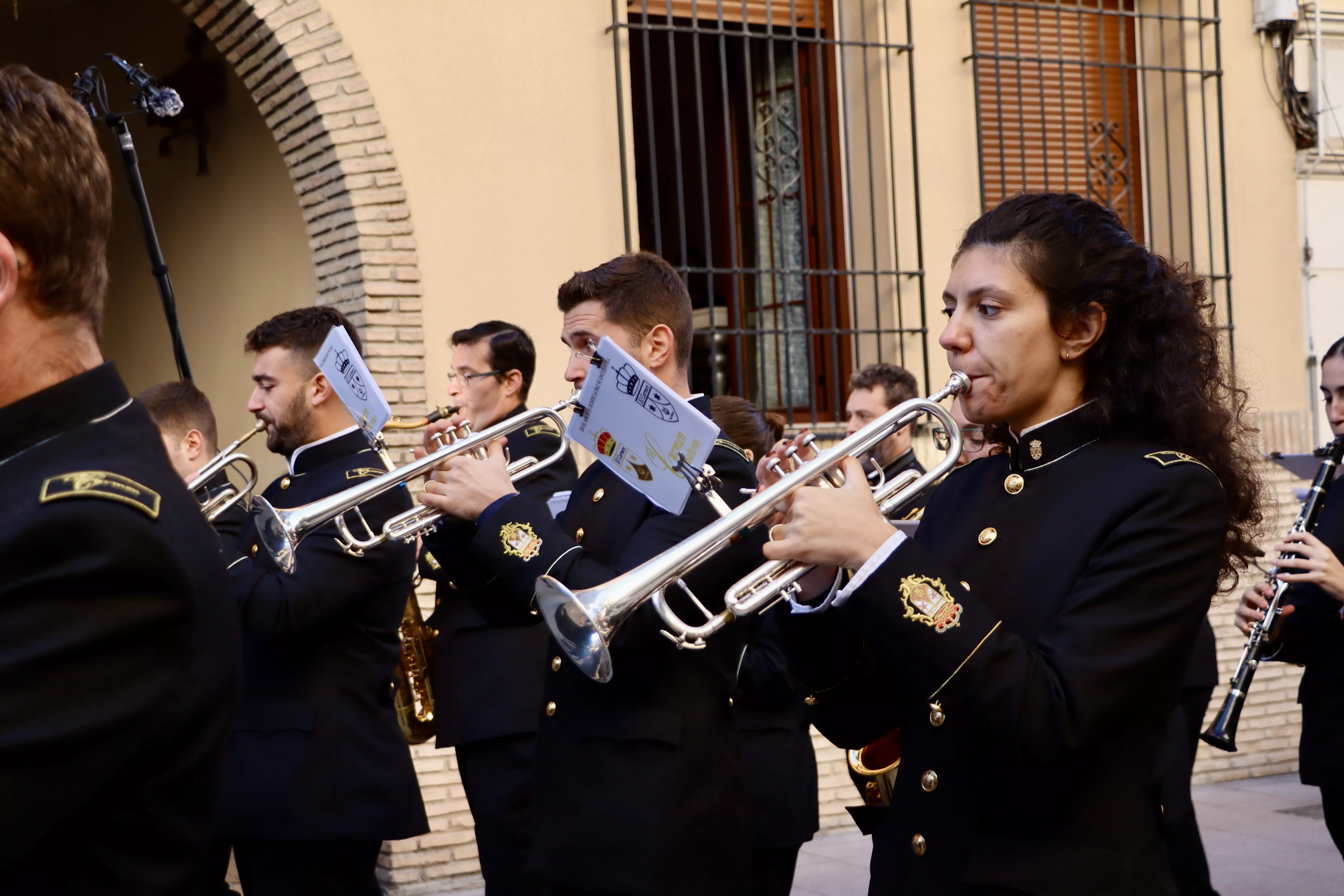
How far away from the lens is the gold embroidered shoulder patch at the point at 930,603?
1854 mm

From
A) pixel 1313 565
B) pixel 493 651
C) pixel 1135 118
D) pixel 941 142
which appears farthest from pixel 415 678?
pixel 1135 118

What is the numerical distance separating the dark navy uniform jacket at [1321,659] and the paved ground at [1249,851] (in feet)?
5.39

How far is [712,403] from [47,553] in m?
3.18

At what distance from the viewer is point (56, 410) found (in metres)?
1.31

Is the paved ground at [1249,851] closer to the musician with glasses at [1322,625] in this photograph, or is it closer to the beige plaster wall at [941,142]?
the musician with glasses at [1322,625]

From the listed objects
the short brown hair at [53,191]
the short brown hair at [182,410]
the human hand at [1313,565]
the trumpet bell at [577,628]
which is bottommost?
the human hand at [1313,565]

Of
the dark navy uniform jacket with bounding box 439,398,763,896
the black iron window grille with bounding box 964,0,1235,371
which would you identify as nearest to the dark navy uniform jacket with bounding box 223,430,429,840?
the dark navy uniform jacket with bounding box 439,398,763,896

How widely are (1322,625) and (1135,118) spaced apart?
4487mm

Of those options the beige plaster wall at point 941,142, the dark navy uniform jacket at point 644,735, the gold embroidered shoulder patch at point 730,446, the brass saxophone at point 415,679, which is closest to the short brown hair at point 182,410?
the brass saxophone at point 415,679

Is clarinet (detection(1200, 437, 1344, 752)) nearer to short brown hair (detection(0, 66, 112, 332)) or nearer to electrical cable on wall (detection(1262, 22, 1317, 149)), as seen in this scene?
short brown hair (detection(0, 66, 112, 332))

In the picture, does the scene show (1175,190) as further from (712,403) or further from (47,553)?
(47,553)

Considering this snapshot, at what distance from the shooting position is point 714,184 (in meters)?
7.46

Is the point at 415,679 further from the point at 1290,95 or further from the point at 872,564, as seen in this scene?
the point at 1290,95

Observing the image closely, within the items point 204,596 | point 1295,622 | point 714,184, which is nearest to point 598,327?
point 204,596
